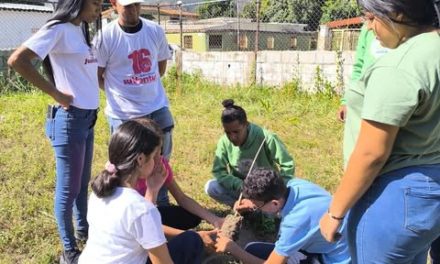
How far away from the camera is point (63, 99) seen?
95.1 inches

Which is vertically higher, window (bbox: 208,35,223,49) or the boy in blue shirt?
the boy in blue shirt

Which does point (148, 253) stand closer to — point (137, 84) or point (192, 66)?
point (137, 84)

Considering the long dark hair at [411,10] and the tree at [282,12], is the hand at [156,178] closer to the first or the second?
the long dark hair at [411,10]

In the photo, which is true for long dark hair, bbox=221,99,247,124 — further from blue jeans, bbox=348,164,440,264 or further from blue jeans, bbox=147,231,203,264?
blue jeans, bbox=348,164,440,264

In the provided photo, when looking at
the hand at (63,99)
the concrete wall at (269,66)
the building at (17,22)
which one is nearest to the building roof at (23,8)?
the building at (17,22)

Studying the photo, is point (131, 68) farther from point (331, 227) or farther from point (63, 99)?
point (331, 227)

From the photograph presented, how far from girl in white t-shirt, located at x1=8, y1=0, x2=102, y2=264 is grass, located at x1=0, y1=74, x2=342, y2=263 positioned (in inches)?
20.7

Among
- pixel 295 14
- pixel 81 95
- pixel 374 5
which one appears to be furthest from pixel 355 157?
pixel 295 14

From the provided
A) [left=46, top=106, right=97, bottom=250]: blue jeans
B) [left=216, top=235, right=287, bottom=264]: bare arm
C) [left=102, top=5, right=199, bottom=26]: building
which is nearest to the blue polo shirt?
[left=216, top=235, right=287, bottom=264]: bare arm

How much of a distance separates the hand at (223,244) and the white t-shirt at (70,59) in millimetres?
1032

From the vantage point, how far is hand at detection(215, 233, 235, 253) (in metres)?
2.46

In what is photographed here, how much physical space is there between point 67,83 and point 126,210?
1.03m

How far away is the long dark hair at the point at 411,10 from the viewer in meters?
1.32

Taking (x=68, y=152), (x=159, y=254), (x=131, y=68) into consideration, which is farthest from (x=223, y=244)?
(x=131, y=68)
